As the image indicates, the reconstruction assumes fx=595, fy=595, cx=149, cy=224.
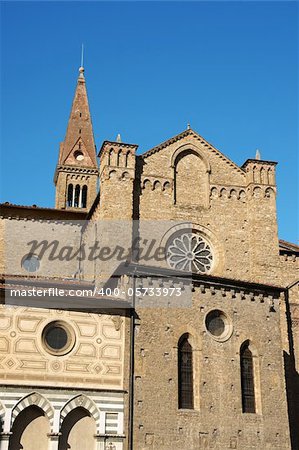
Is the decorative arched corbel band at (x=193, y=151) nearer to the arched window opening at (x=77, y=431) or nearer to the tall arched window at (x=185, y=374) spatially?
the tall arched window at (x=185, y=374)

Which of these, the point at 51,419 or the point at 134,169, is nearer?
the point at 51,419

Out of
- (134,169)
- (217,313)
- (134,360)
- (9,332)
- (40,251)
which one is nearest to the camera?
(9,332)

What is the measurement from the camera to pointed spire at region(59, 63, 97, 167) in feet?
134

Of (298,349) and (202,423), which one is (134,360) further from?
(298,349)

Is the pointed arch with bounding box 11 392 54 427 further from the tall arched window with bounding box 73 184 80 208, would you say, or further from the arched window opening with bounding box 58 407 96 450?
the tall arched window with bounding box 73 184 80 208

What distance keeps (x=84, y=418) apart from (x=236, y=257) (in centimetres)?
1053

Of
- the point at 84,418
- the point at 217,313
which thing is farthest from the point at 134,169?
the point at 84,418

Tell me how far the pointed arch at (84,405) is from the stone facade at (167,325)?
36 millimetres

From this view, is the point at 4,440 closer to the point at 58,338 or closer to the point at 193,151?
the point at 58,338

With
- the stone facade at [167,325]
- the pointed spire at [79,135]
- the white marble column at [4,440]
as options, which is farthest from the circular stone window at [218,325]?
the pointed spire at [79,135]

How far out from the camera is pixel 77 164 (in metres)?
40.6

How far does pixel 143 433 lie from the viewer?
16062mm

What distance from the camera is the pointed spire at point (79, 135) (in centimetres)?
4088

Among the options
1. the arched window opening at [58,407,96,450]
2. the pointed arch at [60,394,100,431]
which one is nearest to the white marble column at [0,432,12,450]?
the arched window opening at [58,407,96,450]
